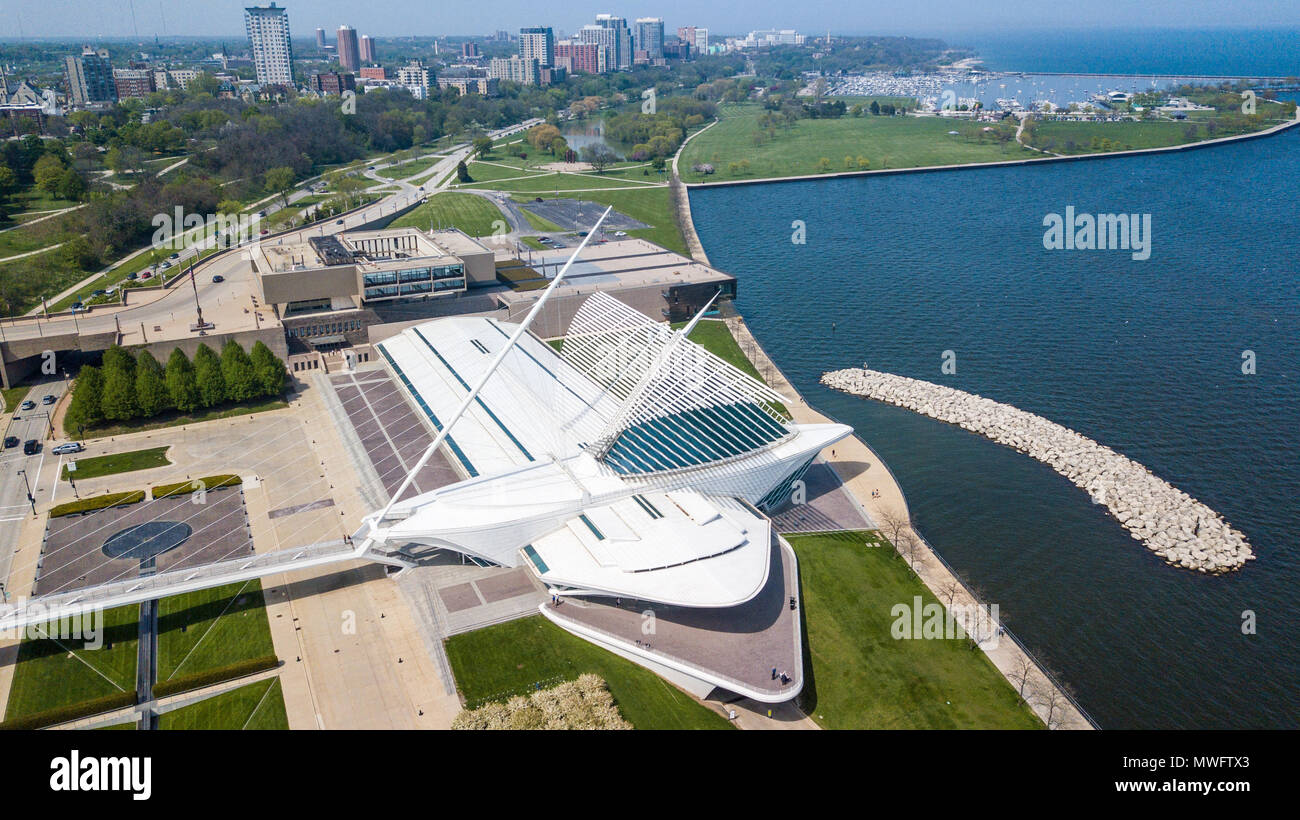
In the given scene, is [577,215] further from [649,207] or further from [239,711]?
[239,711]

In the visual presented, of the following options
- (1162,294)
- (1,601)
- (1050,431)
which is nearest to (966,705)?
(1050,431)

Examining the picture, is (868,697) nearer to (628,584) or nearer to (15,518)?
(628,584)

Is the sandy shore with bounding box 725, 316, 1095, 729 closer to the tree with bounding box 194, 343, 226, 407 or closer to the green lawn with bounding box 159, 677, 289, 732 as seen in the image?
the green lawn with bounding box 159, 677, 289, 732

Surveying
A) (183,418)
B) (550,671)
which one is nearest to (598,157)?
(183,418)

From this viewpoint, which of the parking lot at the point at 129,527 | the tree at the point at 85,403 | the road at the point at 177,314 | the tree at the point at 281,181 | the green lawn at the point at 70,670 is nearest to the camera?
the green lawn at the point at 70,670

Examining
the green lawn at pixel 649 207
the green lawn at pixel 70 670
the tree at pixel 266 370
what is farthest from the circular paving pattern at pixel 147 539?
the green lawn at pixel 649 207

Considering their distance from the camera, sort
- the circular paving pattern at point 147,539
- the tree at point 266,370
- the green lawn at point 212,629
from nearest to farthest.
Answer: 1. the green lawn at point 212,629
2. the circular paving pattern at point 147,539
3. the tree at point 266,370

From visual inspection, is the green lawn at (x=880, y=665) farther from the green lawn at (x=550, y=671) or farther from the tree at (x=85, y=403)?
the tree at (x=85, y=403)
